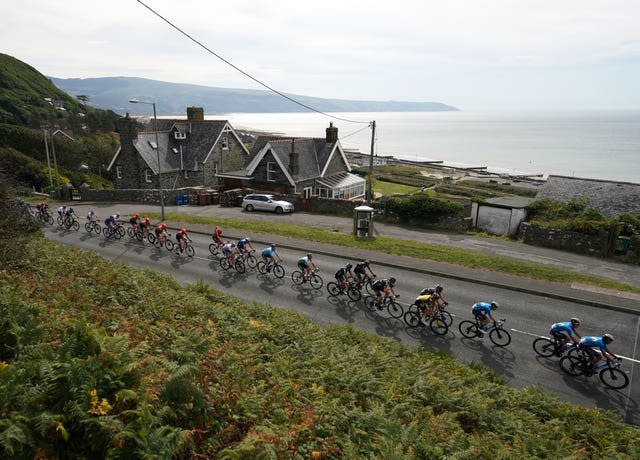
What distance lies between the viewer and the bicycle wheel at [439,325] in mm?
14406

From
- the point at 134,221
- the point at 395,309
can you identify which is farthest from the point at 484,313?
the point at 134,221

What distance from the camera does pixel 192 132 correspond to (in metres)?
46.9

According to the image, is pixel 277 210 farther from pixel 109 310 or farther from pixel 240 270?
pixel 109 310

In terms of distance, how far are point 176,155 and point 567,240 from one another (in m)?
37.0

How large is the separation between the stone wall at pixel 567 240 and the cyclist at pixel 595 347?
51.0 feet

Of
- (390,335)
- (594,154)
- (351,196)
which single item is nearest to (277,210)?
(351,196)

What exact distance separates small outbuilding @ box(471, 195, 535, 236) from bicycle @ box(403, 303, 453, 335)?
1727 cm

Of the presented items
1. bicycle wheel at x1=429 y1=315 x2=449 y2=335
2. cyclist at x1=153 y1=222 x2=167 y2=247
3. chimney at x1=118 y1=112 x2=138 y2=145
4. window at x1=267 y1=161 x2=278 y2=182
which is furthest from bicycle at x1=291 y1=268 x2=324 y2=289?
chimney at x1=118 y1=112 x2=138 y2=145

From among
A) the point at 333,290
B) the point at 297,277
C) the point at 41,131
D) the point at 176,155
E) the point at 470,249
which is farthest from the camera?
the point at 41,131

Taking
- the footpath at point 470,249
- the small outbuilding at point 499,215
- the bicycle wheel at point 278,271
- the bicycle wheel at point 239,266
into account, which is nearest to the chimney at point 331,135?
the footpath at point 470,249

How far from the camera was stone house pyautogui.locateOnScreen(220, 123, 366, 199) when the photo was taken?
1548 inches

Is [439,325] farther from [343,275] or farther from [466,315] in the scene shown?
[343,275]

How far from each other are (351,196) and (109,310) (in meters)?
35.4

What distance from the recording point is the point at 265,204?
1403 inches
